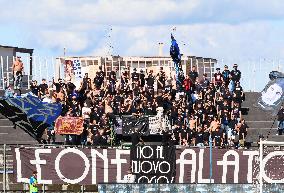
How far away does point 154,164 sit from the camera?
30.5m

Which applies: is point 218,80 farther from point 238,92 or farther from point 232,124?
point 232,124

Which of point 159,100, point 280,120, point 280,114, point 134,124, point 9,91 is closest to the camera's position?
point 134,124

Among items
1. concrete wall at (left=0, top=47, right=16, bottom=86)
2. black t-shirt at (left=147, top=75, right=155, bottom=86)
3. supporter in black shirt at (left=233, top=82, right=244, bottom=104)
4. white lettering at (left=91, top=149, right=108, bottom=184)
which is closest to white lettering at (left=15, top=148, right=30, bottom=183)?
white lettering at (left=91, top=149, right=108, bottom=184)

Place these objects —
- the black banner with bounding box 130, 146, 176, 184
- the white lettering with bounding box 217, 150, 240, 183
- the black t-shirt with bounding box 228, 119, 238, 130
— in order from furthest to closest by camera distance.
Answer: the black t-shirt with bounding box 228, 119, 238, 130 → the white lettering with bounding box 217, 150, 240, 183 → the black banner with bounding box 130, 146, 176, 184

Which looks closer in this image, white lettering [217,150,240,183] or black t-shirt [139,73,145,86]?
white lettering [217,150,240,183]

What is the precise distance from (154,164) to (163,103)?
24.6ft

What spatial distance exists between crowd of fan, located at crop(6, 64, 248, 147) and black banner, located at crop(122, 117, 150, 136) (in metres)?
0.30

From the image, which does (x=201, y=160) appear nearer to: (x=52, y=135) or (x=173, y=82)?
(x=52, y=135)

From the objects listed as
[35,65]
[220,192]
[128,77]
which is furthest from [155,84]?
[220,192]

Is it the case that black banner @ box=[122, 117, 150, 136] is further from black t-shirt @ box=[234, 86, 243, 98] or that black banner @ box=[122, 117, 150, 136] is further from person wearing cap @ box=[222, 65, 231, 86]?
person wearing cap @ box=[222, 65, 231, 86]

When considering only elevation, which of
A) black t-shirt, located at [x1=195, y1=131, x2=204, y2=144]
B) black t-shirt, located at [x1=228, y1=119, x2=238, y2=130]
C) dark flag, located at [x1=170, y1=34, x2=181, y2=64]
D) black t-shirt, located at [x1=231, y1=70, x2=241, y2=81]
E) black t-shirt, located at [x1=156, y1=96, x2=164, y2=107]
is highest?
dark flag, located at [x1=170, y1=34, x2=181, y2=64]

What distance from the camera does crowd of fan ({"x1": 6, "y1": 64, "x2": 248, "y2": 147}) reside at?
1380 inches

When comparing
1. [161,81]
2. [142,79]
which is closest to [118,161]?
[161,81]

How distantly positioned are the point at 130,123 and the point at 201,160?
6.20 metres
